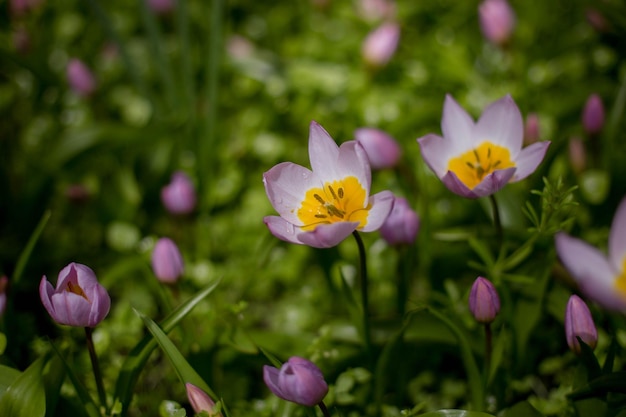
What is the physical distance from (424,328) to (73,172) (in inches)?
49.3

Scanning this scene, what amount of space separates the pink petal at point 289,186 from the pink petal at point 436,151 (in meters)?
0.22

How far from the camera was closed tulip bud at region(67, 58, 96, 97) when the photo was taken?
82.7 inches

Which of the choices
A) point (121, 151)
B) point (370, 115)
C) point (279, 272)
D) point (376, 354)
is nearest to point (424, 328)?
point (376, 354)

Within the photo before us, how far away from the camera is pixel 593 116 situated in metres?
1.64

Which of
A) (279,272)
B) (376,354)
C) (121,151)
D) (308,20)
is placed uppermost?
(308,20)

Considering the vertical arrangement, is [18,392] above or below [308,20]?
below

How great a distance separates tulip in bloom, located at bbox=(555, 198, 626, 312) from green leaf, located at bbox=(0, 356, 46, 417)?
925mm

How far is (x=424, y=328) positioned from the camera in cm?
136

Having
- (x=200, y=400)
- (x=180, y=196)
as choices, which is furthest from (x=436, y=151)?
(x=180, y=196)

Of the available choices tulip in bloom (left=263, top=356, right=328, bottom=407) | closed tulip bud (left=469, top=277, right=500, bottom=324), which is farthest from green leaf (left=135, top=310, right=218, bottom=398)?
closed tulip bud (left=469, top=277, right=500, bottom=324)

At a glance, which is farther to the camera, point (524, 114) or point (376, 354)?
point (524, 114)

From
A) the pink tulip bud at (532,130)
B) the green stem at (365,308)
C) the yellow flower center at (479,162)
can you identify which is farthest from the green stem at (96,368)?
the pink tulip bud at (532,130)

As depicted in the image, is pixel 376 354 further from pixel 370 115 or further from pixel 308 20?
pixel 308 20

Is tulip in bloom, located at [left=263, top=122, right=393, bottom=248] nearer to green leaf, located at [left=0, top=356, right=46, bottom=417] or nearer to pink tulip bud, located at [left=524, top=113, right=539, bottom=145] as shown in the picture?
green leaf, located at [left=0, top=356, right=46, bottom=417]
